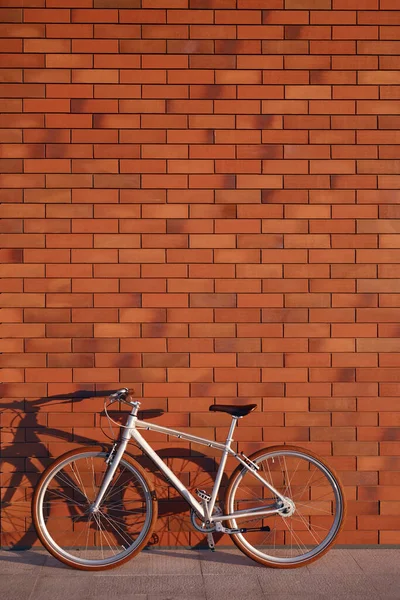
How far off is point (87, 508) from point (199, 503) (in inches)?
30.1

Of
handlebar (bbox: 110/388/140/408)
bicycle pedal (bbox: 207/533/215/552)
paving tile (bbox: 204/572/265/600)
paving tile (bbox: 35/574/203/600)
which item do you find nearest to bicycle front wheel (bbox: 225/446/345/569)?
bicycle pedal (bbox: 207/533/215/552)

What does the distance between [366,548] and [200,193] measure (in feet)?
8.62

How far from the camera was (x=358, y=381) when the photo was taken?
507 cm

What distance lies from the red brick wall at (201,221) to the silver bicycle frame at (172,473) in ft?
0.98

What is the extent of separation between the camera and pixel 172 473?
4.78 m

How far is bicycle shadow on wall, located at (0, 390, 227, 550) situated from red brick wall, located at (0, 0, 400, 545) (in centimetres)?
1

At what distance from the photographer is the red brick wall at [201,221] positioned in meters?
5.02

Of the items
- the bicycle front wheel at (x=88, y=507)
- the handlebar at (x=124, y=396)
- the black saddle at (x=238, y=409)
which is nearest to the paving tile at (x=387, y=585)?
the black saddle at (x=238, y=409)

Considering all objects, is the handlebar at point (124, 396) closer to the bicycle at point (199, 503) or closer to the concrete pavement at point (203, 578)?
the bicycle at point (199, 503)

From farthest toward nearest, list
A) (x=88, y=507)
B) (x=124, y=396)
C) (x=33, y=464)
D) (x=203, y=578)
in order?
(x=33, y=464) → (x=88, y=507) → (x=124, y=396) → (x=203, y=578)

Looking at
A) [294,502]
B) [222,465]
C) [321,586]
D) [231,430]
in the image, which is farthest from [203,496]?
[321,586]

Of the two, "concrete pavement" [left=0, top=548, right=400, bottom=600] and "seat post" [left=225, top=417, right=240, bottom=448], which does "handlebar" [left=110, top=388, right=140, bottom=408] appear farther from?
"concrete pavement" [left=0, top=548, right=400, bottom=600]

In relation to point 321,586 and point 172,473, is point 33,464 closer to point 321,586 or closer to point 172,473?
point 172,473

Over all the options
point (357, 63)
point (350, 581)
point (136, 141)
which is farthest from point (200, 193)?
point (350, 581)
